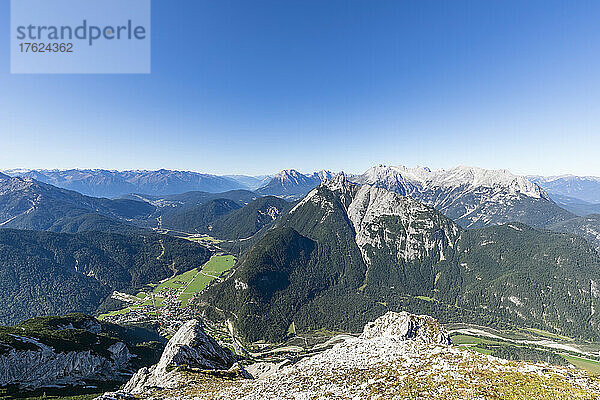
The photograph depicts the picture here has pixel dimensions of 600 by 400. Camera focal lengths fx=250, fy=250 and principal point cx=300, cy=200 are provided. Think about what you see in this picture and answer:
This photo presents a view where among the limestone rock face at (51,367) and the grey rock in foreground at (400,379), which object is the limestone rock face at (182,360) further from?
the limestone rock face at (51,367)

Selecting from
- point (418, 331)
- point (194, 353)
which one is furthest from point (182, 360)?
point (418, 331)

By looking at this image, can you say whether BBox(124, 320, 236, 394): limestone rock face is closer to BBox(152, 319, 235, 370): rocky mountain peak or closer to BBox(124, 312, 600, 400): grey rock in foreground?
BBox(152, 319, 235, 370): rocky mountain peak

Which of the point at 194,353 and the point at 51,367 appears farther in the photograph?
the point at 51,367

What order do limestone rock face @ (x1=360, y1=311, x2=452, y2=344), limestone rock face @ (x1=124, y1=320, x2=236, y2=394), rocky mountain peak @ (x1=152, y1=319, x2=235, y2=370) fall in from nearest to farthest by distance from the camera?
limestone rock face @ (x1=124, y1=320, x2=236, y2=394) → limestone rock face @ (x1=360, y1=311, x2=452, y2=344) → rocky mountain peak @ (x1=152, y1=319, x2=235, y2=370)

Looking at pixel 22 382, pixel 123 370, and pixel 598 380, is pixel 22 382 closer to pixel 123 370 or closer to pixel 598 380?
pixel 123 370

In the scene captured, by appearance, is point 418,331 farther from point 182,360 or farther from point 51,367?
point 51,367

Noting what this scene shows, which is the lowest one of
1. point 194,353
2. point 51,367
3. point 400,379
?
point 51,367

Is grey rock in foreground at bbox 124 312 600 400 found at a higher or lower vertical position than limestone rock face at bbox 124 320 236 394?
higher

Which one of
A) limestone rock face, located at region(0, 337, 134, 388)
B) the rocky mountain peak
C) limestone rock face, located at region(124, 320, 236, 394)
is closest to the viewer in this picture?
limestone rock face, located at region(124, 320, 236, 394)

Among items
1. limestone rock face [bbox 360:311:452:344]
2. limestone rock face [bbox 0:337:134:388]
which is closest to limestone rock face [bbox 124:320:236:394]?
→ limestone rock face [bbox 0:337:134:388]
